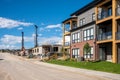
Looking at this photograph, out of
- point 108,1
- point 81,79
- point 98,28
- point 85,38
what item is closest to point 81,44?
point 85,38

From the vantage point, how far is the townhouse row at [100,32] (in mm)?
36719

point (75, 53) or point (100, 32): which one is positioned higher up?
point (100, 32)

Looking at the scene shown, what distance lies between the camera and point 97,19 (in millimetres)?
42969

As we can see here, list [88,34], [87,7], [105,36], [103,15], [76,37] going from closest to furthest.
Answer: [105,36] → [103,15] → [88,34] → [87,7] → [76,37]

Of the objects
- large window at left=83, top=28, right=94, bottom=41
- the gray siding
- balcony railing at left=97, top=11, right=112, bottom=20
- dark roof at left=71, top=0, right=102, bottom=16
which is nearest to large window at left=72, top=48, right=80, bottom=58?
large window at left=83, top=28, right=94, bottom=41

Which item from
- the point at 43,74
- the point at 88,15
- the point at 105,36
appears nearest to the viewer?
the point at 43,74

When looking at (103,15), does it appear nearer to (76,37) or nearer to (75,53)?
(76,37)

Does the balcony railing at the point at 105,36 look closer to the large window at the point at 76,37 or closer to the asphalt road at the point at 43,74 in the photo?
the large window at the point at 76,37

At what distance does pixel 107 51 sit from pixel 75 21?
19270 millimetres

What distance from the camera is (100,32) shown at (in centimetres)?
4353

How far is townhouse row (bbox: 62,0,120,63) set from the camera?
36.7 meters

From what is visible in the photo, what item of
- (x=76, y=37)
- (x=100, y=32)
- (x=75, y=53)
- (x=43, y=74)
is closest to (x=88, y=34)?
(x=100, y=32)

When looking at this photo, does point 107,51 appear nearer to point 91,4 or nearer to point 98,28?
point 98,28

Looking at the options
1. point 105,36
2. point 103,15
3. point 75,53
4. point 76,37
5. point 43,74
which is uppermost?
point 103,15
